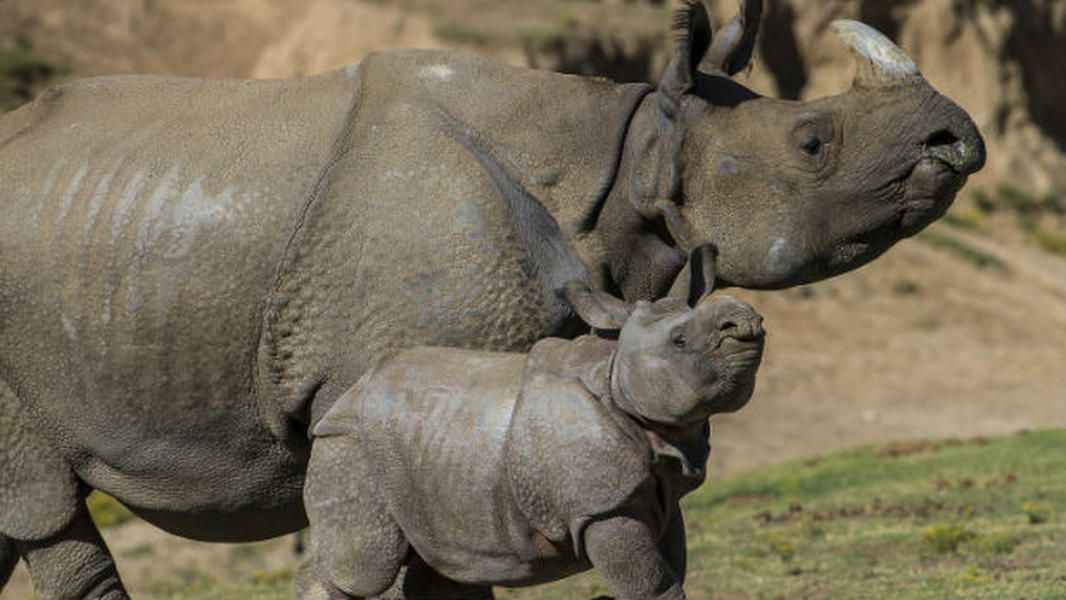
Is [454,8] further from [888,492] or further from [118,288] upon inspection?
[118,288]

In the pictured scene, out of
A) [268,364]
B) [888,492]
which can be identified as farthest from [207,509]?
[888,492]

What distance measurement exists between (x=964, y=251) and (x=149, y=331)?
24.0 m

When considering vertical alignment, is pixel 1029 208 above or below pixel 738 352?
below

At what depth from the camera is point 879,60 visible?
666cm

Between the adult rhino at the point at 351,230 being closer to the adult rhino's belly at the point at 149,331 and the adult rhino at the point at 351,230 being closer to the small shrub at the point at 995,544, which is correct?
the adult rhino's belly at the point at 149,331

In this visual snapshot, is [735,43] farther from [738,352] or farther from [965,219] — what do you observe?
[965,219]

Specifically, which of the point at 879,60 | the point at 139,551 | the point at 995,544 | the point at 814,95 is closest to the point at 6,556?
the point at 879,60

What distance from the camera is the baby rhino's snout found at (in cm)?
541

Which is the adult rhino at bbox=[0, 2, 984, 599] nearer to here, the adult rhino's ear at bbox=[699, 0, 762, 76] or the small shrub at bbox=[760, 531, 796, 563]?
the adult rhino's ear at bbox=[699, 0, 762, 76]

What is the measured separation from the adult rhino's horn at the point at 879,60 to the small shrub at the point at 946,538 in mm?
4880

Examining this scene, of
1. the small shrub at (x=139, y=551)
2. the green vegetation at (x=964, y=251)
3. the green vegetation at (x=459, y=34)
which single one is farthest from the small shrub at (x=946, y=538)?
the green vegetation at (x=964, y=251)

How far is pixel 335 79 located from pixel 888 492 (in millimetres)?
9172

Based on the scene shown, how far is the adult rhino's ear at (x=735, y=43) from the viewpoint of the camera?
22.1 ft

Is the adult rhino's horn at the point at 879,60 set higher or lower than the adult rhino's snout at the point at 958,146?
higher
